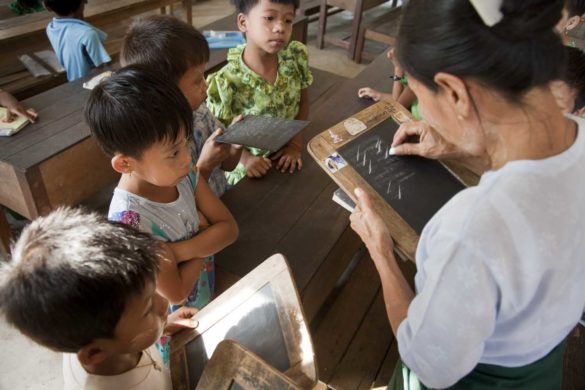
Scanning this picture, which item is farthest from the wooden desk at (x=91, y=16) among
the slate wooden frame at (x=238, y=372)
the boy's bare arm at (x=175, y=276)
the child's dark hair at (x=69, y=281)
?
the slate wooden frame at (x=238, y=372)

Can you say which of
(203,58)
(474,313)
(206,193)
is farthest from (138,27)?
(474,313)

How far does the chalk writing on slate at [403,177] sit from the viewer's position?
3.99 ft

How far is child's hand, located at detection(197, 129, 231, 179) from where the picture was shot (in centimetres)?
147

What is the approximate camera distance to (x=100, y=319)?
79cm

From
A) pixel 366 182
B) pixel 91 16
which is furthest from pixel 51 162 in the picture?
pixel 91 16

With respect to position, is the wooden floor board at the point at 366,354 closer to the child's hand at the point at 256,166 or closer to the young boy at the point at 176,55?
the child's hand at the point at 256,166

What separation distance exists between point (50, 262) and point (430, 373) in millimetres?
811

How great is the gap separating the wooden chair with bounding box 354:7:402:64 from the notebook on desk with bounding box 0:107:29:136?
152 inches

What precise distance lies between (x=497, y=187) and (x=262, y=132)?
976 millimetres

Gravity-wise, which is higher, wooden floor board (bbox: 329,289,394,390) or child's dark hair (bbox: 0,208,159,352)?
child's dark hair (bbox: 0,208,159,352)

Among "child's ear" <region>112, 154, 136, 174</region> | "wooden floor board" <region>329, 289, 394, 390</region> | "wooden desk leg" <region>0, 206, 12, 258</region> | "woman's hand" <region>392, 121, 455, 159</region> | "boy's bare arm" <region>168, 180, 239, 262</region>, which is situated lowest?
"wooden desk leg" <region>0, 206, 12, 258</region>

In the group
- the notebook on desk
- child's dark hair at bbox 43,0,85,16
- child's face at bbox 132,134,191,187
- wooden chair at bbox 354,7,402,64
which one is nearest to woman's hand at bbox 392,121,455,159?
child's face at bbox 132,134,191,187

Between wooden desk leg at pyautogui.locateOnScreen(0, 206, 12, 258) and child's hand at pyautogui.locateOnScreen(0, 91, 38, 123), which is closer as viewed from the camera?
child's hand at pyautogui.locateOnScreen(0, 91, 38, 123)

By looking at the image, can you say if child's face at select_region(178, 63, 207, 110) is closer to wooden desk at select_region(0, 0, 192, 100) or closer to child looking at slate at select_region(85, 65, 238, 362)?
child looking at slate at select_region(85, 65, 238, 362)
